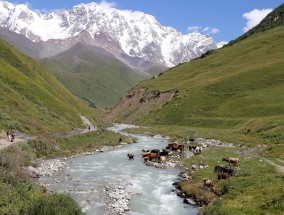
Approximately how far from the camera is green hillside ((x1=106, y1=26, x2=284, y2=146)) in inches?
3474

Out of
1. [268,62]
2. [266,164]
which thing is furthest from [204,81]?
[266,164]

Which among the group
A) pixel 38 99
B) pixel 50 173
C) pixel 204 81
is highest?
pixel 204 81

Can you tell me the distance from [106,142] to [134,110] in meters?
99.3

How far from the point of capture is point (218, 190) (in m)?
34.8

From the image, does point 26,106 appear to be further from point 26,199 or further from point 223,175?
point 26,199

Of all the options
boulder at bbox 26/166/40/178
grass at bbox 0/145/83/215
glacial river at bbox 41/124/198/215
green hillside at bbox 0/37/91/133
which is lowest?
glacial river at bbox 41/124/198/215

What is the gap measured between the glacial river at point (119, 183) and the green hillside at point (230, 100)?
2915cm

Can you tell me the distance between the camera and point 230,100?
127 metres

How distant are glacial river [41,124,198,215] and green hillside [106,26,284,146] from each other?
29148mm

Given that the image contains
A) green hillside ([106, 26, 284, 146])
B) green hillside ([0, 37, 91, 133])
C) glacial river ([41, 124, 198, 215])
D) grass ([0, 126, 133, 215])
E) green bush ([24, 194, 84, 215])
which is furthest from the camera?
green hillside ([106, 26, 284, 146])

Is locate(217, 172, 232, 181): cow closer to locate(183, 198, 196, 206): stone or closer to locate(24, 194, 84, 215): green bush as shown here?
locate(183, 198, 196, 206): stone

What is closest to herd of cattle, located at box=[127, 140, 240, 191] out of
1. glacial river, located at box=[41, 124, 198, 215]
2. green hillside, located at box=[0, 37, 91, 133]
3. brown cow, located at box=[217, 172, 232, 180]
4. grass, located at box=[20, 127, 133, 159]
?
brown cow, located at box=[217, 172, 232, 180]

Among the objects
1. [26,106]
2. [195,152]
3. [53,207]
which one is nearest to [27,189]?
[53,207]

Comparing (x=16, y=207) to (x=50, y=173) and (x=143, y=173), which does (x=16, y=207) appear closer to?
(x=50, y=173)
